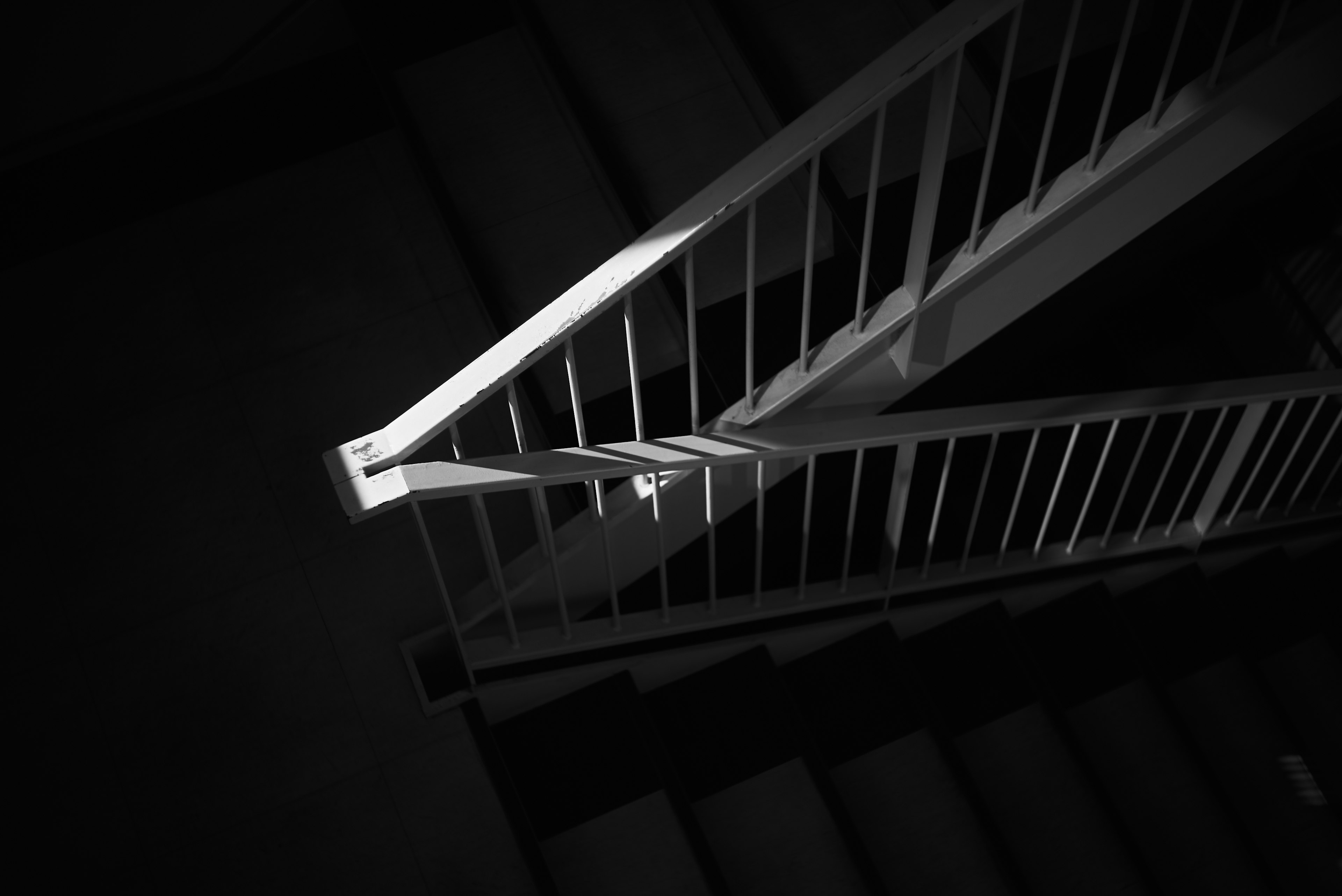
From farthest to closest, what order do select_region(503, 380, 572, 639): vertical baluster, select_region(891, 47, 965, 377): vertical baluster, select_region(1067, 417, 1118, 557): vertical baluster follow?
1. select_region(1067, 417, 1118, 557): vertical baluster
2. select_region(503, 380, 572, 639): vertical baluster
3. select_region(891, 47, 965, 377): vertical baluster

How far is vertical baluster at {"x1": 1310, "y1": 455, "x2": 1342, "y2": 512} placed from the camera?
280cm

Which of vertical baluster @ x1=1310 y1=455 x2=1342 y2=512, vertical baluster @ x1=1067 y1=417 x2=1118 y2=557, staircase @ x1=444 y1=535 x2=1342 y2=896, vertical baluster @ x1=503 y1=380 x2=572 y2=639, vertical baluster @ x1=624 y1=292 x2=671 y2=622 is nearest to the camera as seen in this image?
vertical baluster @ x1=624 y1=292 x2=671 y2=622

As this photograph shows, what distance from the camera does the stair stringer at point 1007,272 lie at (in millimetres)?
2127

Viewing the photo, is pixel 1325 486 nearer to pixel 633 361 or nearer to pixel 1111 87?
pixel 1111 87

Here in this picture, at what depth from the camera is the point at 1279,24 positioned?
2.07 metres

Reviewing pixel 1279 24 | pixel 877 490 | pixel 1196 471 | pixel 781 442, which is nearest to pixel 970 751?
pixel 877 490

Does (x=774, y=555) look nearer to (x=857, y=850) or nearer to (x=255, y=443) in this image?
(x=857, y=850)

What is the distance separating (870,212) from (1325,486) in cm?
195

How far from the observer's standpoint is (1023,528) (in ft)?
10.7

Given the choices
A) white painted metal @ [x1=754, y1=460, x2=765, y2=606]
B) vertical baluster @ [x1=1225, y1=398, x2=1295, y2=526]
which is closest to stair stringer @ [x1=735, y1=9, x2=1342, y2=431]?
white painted metal @ [x1=754, y1=460, x2=765, y2=606]

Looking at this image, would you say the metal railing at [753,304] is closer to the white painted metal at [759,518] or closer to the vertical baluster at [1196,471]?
the white painted metal at [759,518]

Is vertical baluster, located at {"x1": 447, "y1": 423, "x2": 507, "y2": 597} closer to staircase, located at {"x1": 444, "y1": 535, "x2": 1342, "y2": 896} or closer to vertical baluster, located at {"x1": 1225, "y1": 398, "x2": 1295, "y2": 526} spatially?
staircase, located at {"x1": 444, "y1": 535, "x2": 1342, "y2": 896}


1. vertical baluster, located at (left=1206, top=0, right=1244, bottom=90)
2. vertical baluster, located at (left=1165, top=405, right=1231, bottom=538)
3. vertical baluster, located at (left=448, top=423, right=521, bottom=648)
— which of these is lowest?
vertical baluster, located at (left=1165, top=405, right=1231, bottom=538)

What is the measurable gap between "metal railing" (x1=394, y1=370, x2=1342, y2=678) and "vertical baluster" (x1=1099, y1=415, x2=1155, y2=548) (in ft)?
0.04
